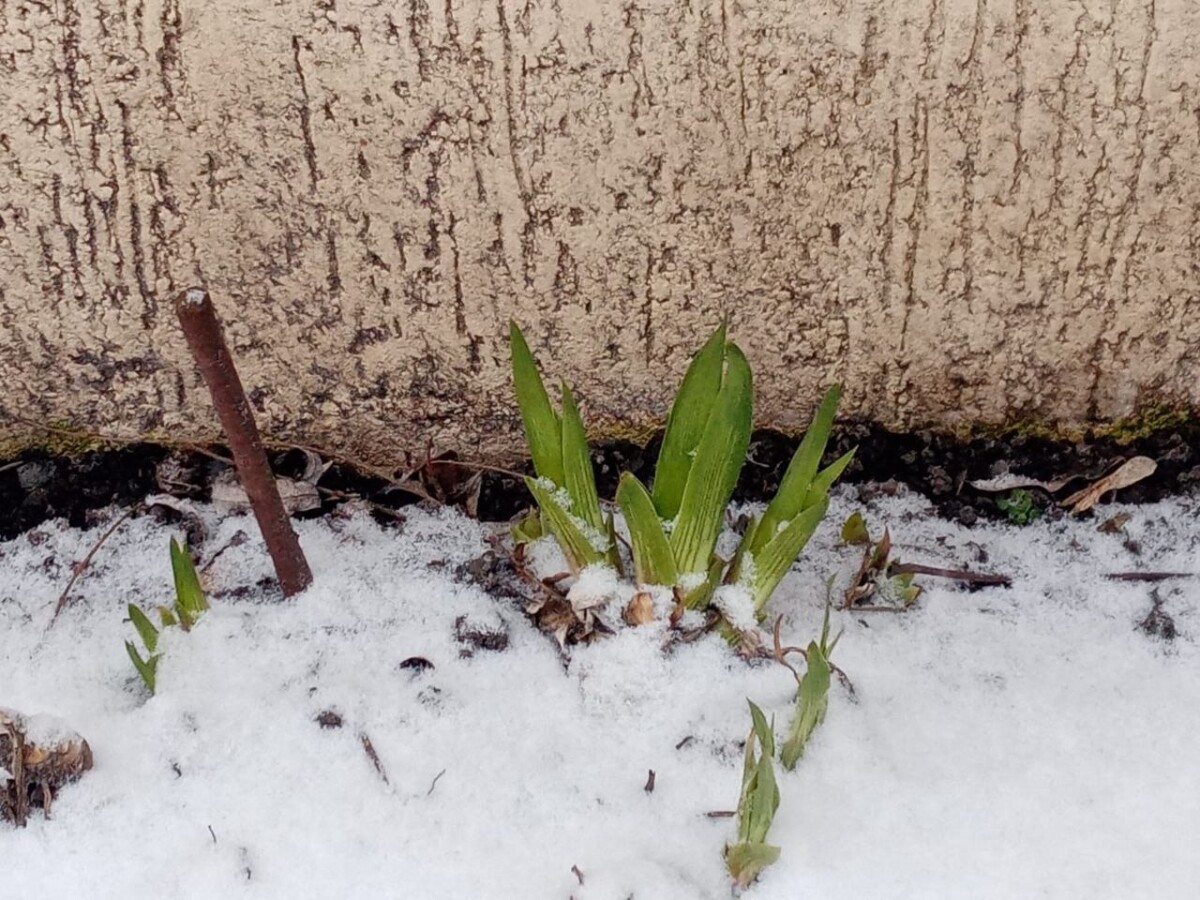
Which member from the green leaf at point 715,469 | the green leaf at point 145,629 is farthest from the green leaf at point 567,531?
the green leaf at point 145,629

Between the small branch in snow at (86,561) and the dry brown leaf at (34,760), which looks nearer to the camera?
the dry brown leaf at (34,760)

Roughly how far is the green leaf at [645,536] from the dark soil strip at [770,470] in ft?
0.88

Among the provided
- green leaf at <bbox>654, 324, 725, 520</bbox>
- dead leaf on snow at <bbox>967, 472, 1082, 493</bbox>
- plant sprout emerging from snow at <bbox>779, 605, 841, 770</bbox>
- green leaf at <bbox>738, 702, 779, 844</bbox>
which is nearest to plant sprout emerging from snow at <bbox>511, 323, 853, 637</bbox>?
green leaf at <bbox>654, 324, 725, 520</bbox>

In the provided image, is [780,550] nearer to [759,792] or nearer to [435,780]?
[759,792]

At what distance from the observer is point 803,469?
1.25 meters

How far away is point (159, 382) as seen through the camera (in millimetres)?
1485

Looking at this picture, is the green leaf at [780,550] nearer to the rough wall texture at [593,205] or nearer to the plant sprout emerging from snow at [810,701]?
the plant sprout emerging from snow at [810,701]

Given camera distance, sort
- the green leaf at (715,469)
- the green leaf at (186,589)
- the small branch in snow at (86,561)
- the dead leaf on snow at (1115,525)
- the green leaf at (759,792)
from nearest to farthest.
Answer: the green leaf at (759,792) → the green leaf at (715,469) → the green leaf at (186,589) → the small branch in snow at (86,561) → the dead leaf on snow at (1115,525)

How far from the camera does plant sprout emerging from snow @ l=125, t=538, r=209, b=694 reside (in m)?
1.25

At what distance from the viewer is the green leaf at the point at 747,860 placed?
109 centimetres

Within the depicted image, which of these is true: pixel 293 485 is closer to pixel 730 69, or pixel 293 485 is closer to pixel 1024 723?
pixel 730 69

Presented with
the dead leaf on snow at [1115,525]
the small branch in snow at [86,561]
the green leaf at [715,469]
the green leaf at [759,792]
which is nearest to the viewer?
the green leaf at [759,792]

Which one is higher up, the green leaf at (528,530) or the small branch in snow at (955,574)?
the green leaf at (528,530)

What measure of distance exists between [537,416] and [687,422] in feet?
0.55
